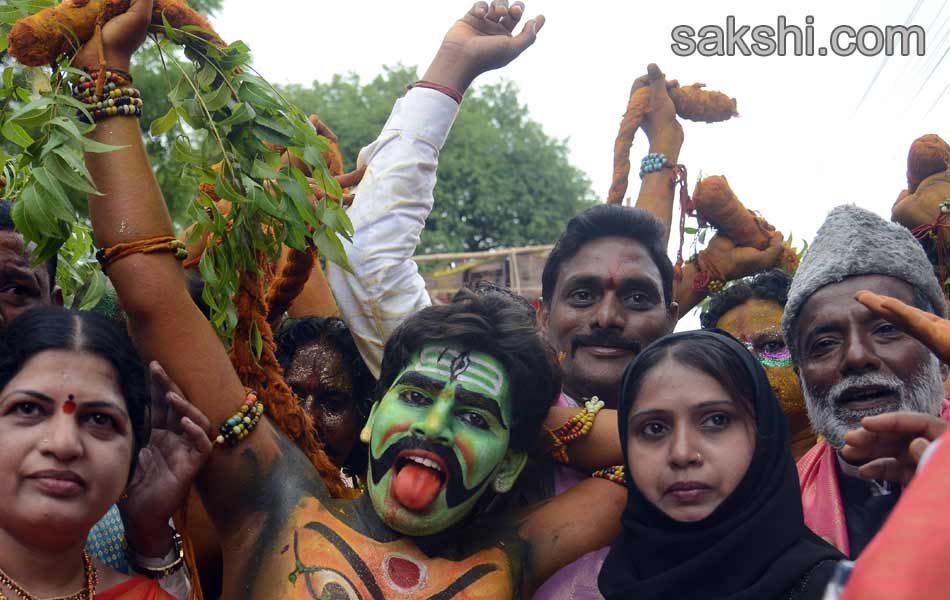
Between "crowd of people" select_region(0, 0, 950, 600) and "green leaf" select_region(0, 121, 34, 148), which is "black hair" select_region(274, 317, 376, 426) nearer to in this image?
"crowd of people" select_region(0, 0, 950, 600)

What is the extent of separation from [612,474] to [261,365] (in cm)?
119

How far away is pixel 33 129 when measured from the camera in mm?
3002

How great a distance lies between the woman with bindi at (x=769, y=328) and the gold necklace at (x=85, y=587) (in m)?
2.81

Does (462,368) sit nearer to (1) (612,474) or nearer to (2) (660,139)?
(1) (612,474)

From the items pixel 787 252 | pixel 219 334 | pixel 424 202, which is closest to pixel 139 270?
pixel 219 334

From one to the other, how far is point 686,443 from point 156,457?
60.6 inches

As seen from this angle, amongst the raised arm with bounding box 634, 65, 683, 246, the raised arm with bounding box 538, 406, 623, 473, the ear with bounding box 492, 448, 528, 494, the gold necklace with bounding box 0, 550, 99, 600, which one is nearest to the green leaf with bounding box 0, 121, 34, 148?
the gold necklace with bounding box 0, 550, 99, 600

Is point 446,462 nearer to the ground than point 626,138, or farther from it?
nearer to the ground

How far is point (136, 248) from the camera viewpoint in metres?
3.06

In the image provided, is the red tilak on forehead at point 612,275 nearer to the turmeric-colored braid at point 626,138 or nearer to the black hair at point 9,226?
the turmeric-colored braid at point 626,138

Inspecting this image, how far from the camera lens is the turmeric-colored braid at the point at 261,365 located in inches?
135

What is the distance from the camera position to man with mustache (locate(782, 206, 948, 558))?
3613 mm

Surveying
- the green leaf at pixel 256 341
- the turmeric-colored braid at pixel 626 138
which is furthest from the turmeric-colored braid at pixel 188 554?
the turmeric-colored braid at pixel 626 138

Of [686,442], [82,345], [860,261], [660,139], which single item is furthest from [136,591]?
[660,139]
